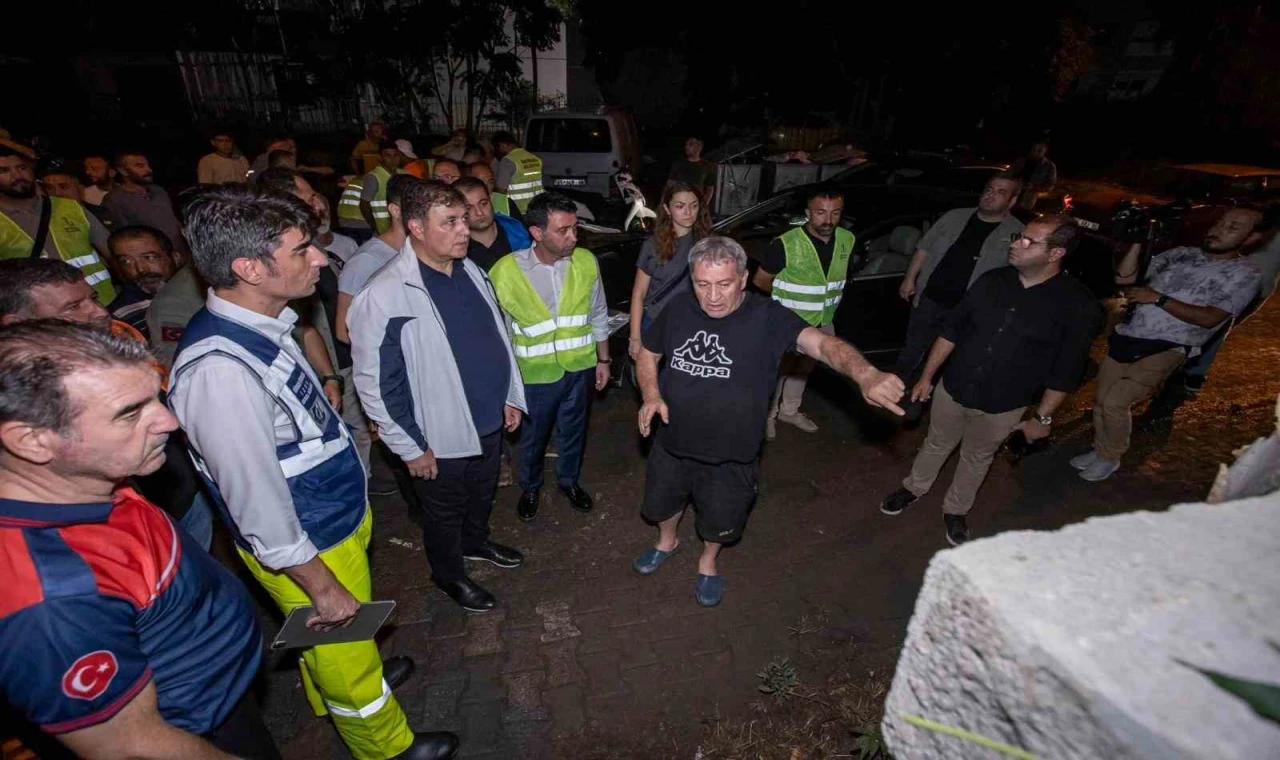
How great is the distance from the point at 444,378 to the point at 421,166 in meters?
5.49

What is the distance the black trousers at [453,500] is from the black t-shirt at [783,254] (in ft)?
7.51

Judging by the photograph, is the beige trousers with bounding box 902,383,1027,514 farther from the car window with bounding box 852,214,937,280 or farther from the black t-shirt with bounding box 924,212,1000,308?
the car window with bounding box 852,214,937,280

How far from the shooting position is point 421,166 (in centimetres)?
727

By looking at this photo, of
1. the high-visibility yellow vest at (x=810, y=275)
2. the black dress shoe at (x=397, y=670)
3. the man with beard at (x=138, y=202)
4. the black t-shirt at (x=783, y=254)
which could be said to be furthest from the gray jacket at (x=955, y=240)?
the man with beard at (x=138, y=202)

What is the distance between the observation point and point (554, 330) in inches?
139

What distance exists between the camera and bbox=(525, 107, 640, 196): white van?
11070 mm

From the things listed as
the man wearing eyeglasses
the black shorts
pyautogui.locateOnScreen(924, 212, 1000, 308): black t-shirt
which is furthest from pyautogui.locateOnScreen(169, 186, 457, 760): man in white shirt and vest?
pyautogui.locateOnScreen(924, 212, 1000, 308): black t-shirt

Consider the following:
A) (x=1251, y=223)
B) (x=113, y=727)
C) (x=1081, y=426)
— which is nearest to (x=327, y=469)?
(x=113, y=727)

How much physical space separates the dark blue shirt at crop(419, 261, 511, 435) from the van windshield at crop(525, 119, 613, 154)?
9063mm

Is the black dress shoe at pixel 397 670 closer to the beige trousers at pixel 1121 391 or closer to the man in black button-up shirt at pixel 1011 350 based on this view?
the man in black button-up shirt at pixel 1011 350

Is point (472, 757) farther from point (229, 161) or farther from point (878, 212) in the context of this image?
point (229, 161)

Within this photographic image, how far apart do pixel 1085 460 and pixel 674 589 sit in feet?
11.3

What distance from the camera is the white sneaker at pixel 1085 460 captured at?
4512 mm

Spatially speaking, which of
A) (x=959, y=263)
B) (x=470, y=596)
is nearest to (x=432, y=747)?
(x=470, y=596)
